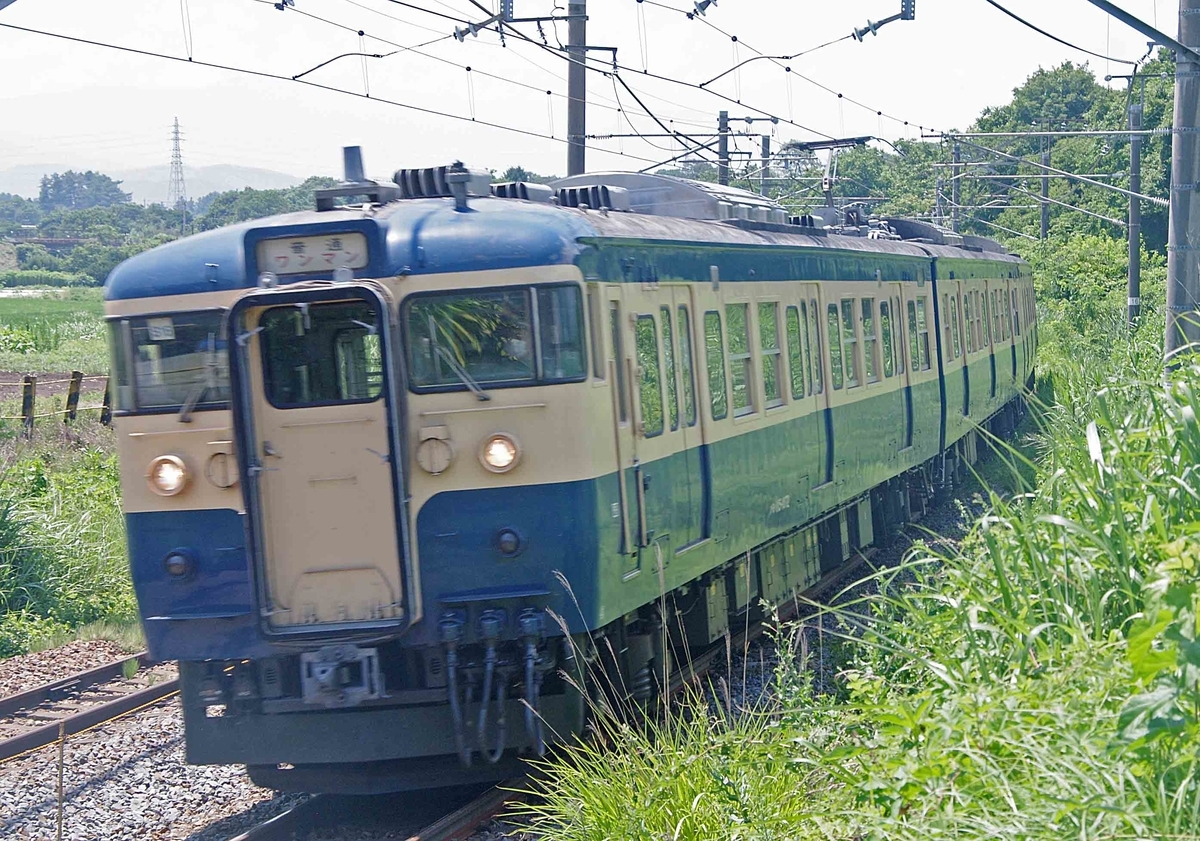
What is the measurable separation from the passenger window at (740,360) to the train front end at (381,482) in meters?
2.54

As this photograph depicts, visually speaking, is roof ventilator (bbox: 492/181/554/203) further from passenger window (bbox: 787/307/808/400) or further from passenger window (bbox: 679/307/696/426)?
passenger window (bbox: 787/307/808/400)

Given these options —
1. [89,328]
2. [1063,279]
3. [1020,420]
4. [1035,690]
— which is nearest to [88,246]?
[89,328]

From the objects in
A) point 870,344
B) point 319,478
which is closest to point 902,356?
point 870,344

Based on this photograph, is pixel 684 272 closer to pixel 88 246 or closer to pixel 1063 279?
pixel 1063 279

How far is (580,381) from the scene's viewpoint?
722 centimetres

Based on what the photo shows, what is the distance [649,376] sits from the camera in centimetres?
817

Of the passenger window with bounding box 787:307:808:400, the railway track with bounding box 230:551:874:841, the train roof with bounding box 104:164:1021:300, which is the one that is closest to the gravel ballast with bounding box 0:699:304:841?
the railway track with bounding box 230:551:874:841

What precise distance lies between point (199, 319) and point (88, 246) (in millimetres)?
64003

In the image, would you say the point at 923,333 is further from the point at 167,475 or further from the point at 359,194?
the point at 167,475

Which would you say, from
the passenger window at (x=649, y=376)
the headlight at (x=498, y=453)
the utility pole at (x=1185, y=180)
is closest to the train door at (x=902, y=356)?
the utility pole at (x=1185, y=180)

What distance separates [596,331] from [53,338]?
36803mm

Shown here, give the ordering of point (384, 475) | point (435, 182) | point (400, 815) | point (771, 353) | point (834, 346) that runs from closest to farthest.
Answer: point (384, 475)
point (400, 815)
point (435, 182)
point (771, 353)
point (834, 346)

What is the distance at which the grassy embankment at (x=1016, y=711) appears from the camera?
12.6ft

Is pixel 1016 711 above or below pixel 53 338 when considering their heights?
below
